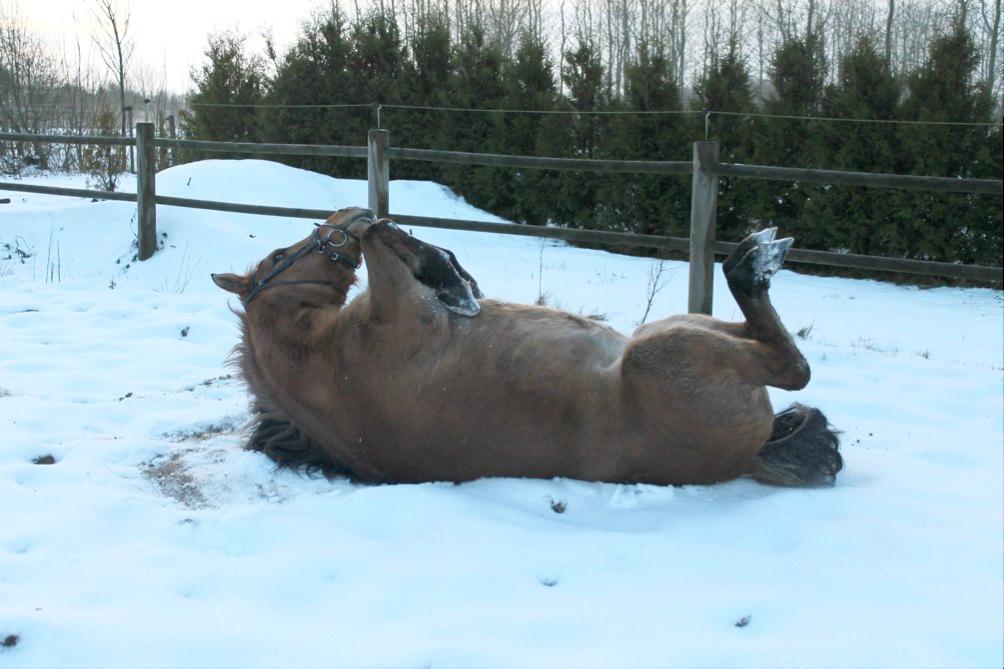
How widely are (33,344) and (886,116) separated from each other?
31.4ft

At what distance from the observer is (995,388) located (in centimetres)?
508

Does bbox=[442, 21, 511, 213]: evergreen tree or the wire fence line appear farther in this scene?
bbox=[442, 21, 511, 213]: evergreen tree

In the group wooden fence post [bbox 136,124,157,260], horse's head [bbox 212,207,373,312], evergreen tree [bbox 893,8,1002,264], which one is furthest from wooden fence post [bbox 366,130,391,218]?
evergreen tree [bbox 893,8,1002,264]

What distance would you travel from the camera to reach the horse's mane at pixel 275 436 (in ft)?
12.3

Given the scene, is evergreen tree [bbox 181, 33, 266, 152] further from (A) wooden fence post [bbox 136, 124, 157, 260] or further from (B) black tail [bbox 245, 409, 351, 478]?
(B) black tail [bbox 245, 409, 351, 478]

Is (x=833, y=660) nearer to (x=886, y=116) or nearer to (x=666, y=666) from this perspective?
(x=666, y=666)

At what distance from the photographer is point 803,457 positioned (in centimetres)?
360

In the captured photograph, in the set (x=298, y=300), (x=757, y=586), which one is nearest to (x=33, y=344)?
(x=298, y=300)

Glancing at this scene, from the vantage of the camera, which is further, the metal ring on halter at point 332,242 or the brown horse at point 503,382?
the metal ring on halter at point 332,242

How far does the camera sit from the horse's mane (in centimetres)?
374

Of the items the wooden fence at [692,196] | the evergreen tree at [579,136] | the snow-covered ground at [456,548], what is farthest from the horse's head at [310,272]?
the evergreen tree at [579,136]

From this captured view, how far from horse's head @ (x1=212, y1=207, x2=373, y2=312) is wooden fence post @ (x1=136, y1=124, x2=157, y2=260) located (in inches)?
253

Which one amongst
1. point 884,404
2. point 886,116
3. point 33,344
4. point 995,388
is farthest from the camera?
point 886,116

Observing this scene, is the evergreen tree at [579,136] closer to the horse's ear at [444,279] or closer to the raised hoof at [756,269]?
the horse's ear at [444,279]
